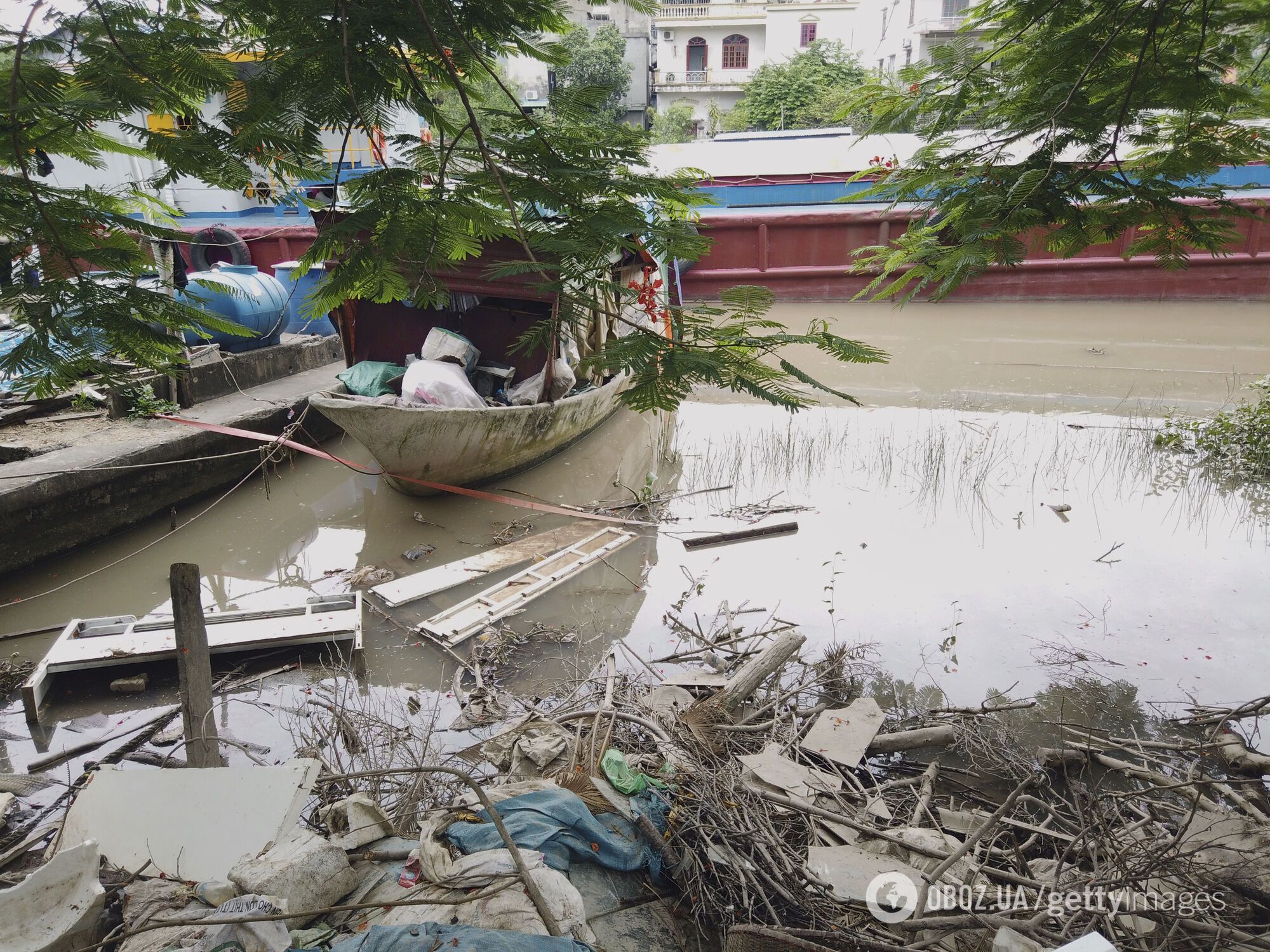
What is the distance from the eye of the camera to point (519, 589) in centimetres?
509

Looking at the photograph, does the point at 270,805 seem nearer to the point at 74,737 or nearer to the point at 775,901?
the point at 775,901

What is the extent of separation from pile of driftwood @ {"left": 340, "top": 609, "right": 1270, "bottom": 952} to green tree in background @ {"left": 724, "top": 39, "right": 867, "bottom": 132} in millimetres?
25275

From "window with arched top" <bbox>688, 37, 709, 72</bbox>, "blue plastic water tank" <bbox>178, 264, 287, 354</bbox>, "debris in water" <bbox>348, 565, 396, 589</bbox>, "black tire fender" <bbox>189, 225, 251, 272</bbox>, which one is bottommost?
"debris in water" <bbox>348, 565, 396, 589</bbox>

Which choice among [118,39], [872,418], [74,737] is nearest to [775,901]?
[118,39]

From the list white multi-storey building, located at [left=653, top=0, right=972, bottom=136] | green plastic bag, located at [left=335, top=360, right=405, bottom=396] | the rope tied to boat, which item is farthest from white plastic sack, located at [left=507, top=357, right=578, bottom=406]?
white multi-storey building, located at [left=653, top=0, right=972, bottom=136]

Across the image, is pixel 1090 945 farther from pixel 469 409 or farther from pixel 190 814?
pixel 469 409

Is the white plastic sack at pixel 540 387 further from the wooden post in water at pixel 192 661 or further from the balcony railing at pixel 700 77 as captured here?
the balcony railing at pixel 700 77

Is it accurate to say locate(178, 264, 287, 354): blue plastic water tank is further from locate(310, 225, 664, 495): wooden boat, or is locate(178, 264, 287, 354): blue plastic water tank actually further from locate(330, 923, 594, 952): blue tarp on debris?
locate(330, 923, 594, 952): blue tarp on debris

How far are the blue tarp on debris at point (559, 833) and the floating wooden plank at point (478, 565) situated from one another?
2.79m

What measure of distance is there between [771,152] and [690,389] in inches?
669

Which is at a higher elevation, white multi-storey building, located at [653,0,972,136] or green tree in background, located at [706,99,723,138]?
white multi-storey building, located at [653,0,972,136]

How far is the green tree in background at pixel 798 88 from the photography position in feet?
84.8

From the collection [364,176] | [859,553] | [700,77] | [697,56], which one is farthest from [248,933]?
Result: [697,56]

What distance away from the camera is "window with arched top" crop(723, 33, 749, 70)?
103ft
